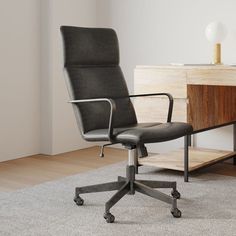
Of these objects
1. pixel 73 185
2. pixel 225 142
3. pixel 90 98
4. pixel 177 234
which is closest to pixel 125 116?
pixel 90 98

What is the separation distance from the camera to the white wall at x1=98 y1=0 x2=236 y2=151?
15.1 ft

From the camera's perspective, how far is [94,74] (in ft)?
11.4

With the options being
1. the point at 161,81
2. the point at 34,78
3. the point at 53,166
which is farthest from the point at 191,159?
the point at 34,78

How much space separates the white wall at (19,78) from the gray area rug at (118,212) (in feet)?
3.39

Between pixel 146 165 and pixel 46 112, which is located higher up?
pixel 46 112

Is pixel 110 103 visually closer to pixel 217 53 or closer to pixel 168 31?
pixel 217 53

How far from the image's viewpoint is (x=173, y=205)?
119 inches

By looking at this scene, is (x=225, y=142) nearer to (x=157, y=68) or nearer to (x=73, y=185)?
(x=157, y=68)

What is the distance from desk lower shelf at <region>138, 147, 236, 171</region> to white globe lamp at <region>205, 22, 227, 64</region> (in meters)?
0.75

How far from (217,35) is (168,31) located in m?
0.64

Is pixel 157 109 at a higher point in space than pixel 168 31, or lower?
lower

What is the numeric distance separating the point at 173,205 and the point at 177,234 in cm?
28

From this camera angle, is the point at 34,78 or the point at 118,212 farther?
the point at 34,78

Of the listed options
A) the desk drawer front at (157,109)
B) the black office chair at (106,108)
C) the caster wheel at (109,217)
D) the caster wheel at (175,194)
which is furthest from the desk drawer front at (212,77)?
the caster wheel at (109,217)
